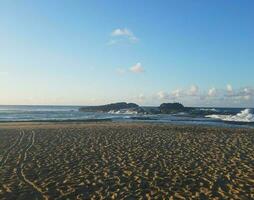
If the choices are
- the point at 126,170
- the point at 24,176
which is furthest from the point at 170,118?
the point at 24,176

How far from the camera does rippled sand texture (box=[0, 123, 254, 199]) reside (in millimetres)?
11023

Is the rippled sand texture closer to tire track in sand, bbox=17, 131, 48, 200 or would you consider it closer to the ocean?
tire track in sand, bbox=17, 131, 48, 200

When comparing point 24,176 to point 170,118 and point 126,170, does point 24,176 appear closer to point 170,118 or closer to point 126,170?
point 126,170

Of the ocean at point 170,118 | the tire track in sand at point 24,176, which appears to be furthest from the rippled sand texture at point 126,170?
the ocean at point 170,118

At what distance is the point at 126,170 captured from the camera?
14.3 meters

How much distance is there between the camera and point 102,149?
789 inches

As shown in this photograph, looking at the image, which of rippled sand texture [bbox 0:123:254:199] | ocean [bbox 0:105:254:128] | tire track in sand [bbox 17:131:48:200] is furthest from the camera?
ocean [bbox 0:105:254:128]

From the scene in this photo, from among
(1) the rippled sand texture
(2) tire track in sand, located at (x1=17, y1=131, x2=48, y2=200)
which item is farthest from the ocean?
(2) tire track in sand, located at (x1=17, y1=131, x2=48, y2=200)

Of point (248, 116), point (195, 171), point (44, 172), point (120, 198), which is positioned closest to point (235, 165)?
point (195, 171)

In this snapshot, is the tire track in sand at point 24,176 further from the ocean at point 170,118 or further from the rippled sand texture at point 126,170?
the ocean at point 170,118

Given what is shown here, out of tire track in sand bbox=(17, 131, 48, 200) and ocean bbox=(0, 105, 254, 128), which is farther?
ocean bbox=(0, 105, 254, 128)

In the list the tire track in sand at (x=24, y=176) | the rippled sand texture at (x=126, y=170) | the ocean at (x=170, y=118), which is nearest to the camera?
the tire track in sand at (x=24, y=176)

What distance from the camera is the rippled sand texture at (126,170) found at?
11.0 m

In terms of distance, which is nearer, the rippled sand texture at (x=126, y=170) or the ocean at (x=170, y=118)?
the rippled sand texture at (x=126, y=170)
